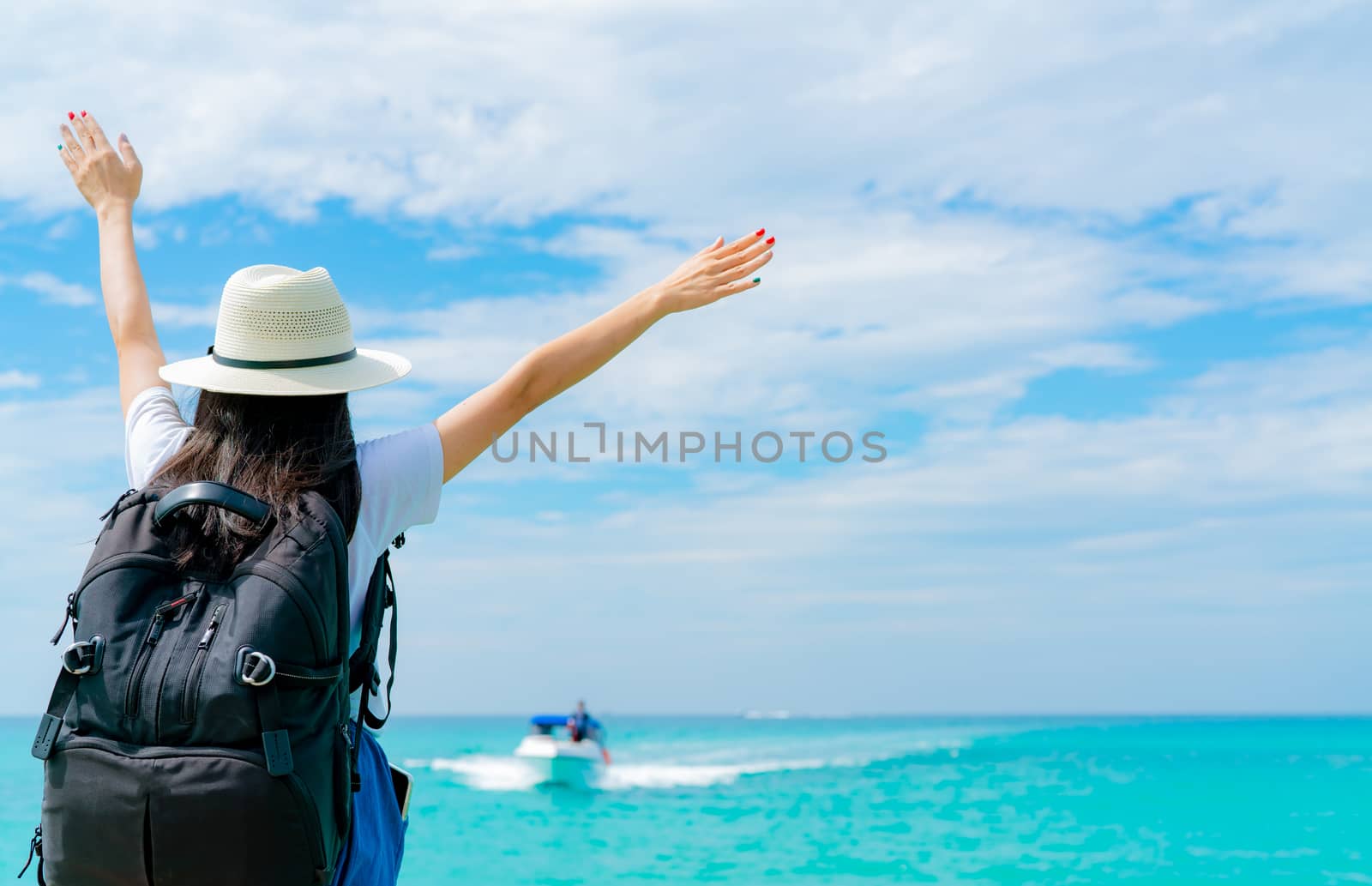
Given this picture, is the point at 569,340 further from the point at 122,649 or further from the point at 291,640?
the point at 122,649

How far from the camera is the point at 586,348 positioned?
214 cm

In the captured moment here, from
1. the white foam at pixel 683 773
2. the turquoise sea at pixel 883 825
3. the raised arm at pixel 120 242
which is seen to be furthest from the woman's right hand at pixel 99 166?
the white foam at pixel 683 773

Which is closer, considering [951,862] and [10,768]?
[951,862]

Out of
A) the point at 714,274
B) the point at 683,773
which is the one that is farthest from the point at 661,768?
the point at 714,274

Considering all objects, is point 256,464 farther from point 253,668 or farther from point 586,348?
point 586,348

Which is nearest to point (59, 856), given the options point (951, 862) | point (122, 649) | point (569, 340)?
point (122, 649)

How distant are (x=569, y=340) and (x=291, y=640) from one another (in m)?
0.77

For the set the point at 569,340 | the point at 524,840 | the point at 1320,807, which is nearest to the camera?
the point at 569,340

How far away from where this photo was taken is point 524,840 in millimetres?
21516

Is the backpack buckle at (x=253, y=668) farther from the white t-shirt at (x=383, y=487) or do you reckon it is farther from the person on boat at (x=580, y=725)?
the person on boat at (x=580, y=725)

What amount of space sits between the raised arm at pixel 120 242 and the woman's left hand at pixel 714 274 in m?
1.05

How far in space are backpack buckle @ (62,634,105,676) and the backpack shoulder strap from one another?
0.38 metres

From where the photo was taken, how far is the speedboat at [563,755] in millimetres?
29172

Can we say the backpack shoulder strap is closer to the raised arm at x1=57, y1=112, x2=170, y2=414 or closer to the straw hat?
the straw hat
